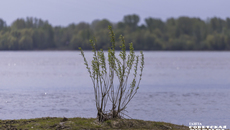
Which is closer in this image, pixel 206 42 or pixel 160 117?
pixel 160 117

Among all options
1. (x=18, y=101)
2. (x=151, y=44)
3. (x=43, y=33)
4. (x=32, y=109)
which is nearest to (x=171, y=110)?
(x=32, y=109)

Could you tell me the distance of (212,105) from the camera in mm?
26312

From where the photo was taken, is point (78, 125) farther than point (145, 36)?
No

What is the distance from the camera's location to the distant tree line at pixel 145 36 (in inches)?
7151

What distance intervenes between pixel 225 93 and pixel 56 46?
16949 cm

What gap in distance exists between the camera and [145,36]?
594 feet

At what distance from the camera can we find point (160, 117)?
21.4 m

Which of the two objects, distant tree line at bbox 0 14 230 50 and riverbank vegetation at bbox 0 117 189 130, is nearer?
riverbank vegetation at bbox 0 117 189 130

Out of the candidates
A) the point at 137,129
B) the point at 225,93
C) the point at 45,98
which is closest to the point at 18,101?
the point at 45,98

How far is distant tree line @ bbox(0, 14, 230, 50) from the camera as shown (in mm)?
181625

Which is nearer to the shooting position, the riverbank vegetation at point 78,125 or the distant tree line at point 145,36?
the riverbank vegetation at point 78,125

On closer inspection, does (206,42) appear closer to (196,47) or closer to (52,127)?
(196,47)

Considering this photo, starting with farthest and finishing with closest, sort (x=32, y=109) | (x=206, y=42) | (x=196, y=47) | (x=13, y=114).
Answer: (x=196, y=47)
(x=206, y=42)
(x=32, y=109)
(x=13, y=114)

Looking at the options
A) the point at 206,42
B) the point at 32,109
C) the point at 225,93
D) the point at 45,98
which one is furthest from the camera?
the point at 206,42
